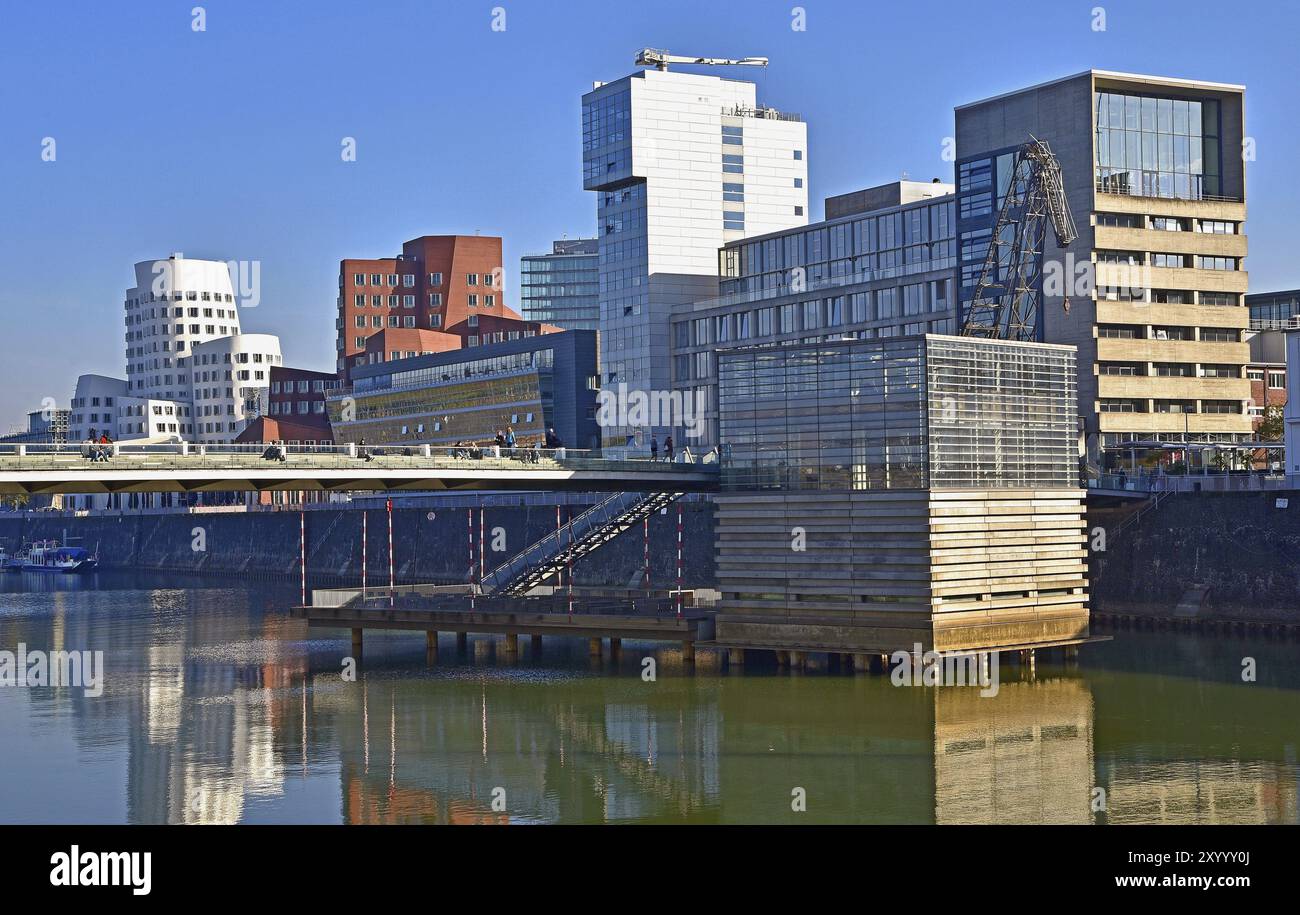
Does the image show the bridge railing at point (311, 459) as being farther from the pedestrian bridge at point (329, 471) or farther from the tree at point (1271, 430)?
the tree at point (1271, 430)

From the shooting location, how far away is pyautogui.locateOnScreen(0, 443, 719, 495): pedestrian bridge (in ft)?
222

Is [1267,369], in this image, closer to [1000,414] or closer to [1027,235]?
[1027,235]

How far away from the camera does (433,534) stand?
155 meters

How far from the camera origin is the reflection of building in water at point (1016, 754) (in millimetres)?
47031

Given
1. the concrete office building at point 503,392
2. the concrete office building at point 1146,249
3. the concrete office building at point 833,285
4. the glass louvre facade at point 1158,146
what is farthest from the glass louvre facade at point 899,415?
the concrete office building at point 503,392

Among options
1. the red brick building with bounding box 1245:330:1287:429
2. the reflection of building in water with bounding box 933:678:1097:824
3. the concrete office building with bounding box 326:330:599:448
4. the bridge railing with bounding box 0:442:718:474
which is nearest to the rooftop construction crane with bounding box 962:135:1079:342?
the bridge railing with bounding box 0:442:718:474

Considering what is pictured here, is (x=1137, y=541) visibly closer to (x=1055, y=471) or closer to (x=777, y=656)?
(x=1055, y=471)

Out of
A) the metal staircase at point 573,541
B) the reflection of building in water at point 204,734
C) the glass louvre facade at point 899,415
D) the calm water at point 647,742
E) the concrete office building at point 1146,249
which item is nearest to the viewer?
the calm water at point 647,742

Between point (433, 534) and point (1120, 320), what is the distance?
69.7 metres

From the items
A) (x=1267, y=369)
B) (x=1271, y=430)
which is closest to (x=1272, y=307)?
(x=1267, y=369)

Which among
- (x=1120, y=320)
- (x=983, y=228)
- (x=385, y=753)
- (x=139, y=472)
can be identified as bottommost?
(x=385, y=753)

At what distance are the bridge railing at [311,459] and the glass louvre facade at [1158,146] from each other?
4206 cm

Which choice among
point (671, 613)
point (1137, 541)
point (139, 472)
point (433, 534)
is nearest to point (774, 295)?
point (433, 534)
